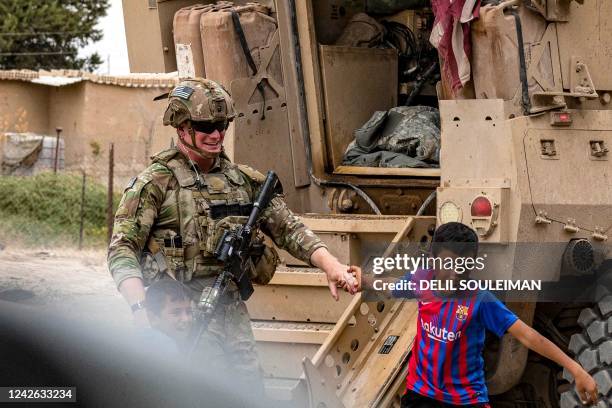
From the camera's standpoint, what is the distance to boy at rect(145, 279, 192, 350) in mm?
4785

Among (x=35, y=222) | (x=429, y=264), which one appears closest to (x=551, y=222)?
(x=429, y=264)

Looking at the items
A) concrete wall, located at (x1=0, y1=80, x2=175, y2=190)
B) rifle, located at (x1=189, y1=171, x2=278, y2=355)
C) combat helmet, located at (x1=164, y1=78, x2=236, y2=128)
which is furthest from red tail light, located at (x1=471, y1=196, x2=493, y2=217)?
concrete wall, located at (x1=0, y1=80, x2=175, y2=190)

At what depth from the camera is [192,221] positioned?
5.18 metres

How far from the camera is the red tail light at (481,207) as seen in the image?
235 inches

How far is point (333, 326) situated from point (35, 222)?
10.8 metres

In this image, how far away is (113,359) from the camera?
3.28m

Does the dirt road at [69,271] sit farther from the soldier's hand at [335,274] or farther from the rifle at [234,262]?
the soldier's hand at [335,274]

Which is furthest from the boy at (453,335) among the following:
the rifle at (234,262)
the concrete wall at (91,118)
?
the concrete wall at (91,118)

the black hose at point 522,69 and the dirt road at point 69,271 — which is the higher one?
the black hose at point 522,69

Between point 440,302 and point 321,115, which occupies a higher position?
point 321,115

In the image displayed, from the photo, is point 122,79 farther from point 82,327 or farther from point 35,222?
point 82,327

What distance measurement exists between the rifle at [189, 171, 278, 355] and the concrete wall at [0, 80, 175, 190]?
56.7 ft

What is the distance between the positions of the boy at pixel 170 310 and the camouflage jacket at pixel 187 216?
178 mm

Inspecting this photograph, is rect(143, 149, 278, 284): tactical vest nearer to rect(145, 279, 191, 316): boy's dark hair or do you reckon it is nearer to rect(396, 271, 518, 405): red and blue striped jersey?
rect(145, 279, 191, 316): boy's dark hair
